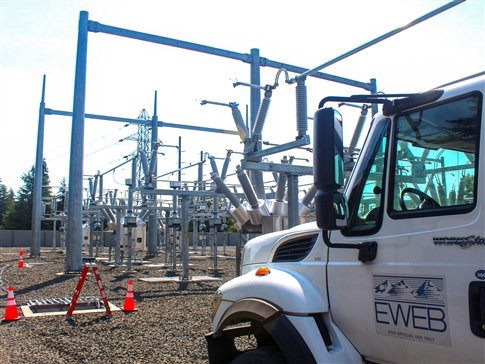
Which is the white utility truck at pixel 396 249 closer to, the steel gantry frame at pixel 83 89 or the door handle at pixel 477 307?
the door handle at pixel 477 307

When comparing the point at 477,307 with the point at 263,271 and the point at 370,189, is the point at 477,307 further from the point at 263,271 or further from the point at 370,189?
the point at 263,271

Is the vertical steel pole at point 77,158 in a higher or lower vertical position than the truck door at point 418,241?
higher

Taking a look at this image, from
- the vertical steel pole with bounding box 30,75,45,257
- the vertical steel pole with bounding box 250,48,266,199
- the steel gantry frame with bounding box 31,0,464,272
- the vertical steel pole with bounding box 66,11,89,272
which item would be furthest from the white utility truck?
the vertical steel pole with bounding box 30,75,45,257

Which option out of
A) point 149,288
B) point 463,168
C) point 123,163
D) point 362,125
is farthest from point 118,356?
point 123,163

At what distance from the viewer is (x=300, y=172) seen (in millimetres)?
8031

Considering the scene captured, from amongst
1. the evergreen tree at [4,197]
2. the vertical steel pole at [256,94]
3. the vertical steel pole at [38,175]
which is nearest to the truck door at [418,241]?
the vertical steel pole at [256,94]

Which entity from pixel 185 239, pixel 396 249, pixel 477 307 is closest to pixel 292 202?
pixel 396 249

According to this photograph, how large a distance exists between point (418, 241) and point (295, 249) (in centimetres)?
111

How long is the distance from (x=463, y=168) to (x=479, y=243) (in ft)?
1.52

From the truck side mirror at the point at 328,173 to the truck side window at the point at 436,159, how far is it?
368mm

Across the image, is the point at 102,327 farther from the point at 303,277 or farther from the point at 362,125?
the point at 303,277

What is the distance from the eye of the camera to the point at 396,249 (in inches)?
108

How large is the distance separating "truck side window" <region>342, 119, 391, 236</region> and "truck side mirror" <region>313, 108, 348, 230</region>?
27 centimetres

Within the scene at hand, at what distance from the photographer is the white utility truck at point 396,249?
2.45 metres
